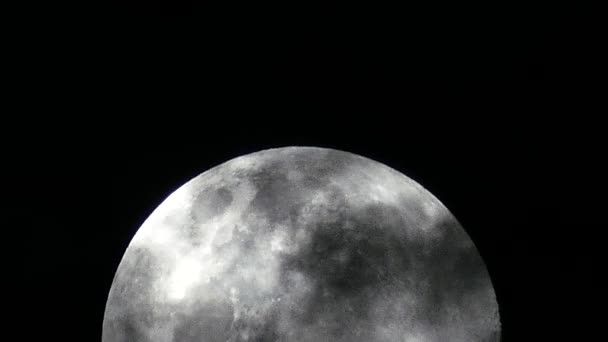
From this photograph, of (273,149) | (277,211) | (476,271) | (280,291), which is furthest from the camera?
(273,149)

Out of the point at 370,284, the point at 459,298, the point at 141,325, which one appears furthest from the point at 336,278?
the point at 141,325

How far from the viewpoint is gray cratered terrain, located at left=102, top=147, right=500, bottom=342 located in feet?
19.1

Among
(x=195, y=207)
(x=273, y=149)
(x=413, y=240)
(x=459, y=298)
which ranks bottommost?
(x=459, y=298)

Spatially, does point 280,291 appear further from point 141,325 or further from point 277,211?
point 141,325

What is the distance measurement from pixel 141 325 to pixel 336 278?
172 centimetres

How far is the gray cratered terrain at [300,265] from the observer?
5812 millimetres

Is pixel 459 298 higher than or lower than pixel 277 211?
lower

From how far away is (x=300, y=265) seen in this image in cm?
593

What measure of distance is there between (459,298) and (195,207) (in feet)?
8.08

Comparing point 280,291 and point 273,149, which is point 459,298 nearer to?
point 280,291

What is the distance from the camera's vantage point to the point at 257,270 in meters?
5.90

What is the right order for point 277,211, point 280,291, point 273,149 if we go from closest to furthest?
point 280,291
point 277,211
point 273,149

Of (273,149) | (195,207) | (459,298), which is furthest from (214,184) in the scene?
(459,298)

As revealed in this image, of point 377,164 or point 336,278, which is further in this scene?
point 377,164
